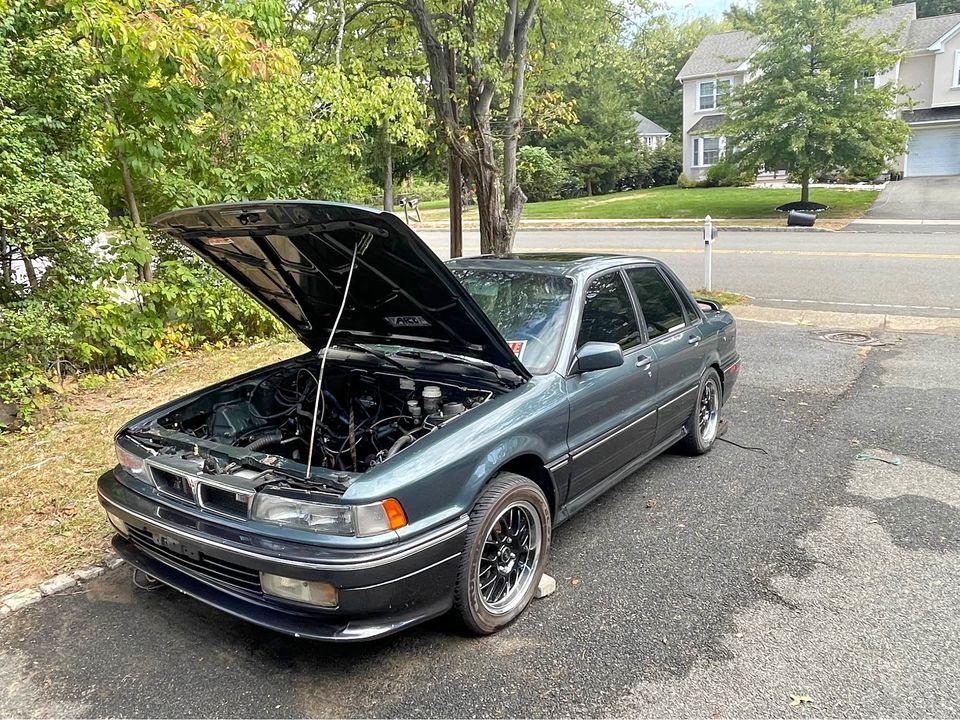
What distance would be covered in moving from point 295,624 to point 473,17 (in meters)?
8.29

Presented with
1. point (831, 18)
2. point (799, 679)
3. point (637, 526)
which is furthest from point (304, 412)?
point (831, 18)

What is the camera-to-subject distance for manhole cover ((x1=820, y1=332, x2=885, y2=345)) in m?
8.42

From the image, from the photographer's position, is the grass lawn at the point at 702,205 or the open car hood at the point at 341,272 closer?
the open car hood at the point at 341,272

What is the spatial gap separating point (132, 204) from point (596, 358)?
6.03 meters

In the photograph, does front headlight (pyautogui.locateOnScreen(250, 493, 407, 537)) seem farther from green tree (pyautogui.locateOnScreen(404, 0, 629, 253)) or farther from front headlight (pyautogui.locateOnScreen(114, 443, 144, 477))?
green tree (pyautogui.locateOnScreen(404, 0, 629, 253))

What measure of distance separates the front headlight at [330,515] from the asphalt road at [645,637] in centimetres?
67

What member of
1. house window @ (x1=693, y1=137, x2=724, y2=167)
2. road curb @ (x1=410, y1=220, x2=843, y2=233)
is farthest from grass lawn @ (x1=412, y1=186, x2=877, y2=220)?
house window @ (x1=693, y1=137, x2=724, y2=167)

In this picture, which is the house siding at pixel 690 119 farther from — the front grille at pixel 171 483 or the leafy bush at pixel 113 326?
A: the front grille at pixel 171 483

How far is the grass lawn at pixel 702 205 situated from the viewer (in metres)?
25.5

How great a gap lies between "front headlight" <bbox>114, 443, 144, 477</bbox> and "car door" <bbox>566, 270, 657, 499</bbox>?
2025 mm

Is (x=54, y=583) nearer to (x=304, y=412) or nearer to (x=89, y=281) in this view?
(x=304, y=412)

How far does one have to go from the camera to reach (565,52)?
12414mm

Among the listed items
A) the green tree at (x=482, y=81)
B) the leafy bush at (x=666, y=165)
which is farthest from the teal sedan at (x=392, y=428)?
the leafy bush at (x=666, y=165)

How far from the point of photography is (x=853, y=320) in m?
9.66
